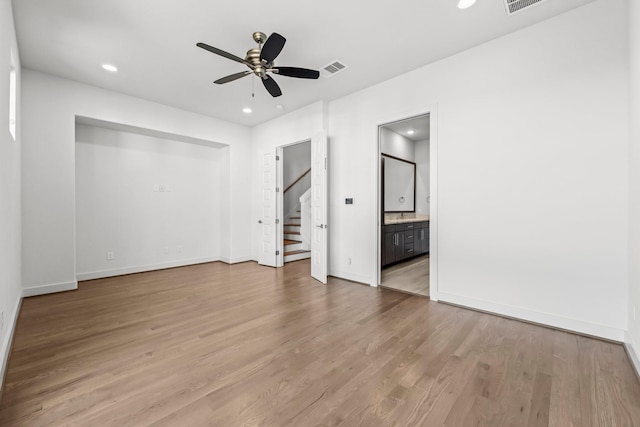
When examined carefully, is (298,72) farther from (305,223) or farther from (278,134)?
(305,223)

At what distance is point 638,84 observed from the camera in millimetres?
1948

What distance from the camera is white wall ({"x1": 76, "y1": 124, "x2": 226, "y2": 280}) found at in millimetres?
4512

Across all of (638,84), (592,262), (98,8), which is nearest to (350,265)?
(592,262)

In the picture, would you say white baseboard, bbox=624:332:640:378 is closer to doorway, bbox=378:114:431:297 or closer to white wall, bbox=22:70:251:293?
doorway, bbox=378:114:431:297

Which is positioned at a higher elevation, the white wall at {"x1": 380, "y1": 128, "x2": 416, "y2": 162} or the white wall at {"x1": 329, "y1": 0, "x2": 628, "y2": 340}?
the white wall at {"x1": 380, "y1": 128, "x2": 416, "y2": 162}

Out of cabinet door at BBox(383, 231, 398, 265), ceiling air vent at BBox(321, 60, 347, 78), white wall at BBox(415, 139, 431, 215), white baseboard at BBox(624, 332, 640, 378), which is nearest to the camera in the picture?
white baseboard at BBox(624, 332, 640, 378)

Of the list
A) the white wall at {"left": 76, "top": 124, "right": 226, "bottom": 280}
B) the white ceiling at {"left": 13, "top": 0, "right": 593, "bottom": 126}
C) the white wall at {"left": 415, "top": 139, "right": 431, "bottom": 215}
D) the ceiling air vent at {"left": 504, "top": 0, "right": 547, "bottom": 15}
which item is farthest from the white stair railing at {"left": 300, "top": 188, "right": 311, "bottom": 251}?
the ceiling air vent at {"left": 504, "top": 0, "right": 547, "bottom": 15}

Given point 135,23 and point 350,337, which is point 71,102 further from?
point 350,337

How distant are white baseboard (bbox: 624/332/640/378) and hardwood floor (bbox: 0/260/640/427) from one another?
0.07 m

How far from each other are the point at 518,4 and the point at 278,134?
4.02 meters

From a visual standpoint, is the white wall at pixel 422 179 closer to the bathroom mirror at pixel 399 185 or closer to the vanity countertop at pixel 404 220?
the bathroom mirror at pixel 399 185

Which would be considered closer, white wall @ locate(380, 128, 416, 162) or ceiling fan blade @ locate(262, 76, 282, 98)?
ceiling fan blade @ locate(262, 76, 282, 98)

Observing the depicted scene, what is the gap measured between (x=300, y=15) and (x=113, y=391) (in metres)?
3.36

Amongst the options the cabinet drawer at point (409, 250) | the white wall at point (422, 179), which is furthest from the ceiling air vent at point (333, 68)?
the white wall at point (422, 179)
